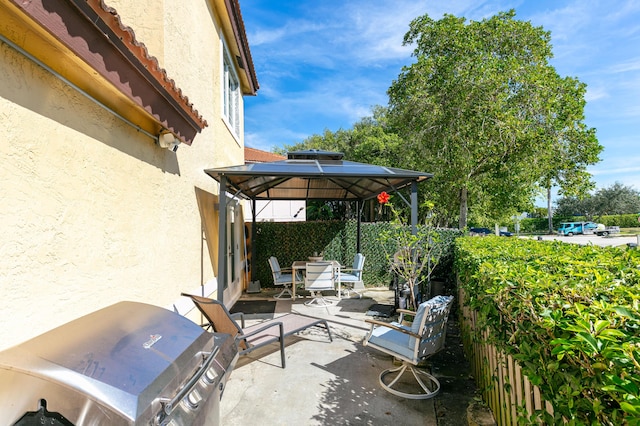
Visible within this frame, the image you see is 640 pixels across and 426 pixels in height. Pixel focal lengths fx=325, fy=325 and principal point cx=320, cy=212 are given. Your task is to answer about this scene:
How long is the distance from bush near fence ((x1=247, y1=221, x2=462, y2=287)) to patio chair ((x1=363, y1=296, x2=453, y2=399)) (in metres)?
6.78

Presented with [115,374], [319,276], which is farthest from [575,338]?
[319,276]

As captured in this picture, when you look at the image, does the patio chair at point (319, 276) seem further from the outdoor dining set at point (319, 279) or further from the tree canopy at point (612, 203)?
the tree canopy at point (612, 203)

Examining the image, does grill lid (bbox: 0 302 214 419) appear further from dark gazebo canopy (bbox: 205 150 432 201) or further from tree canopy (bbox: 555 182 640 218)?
tree canopy (bbox: 555 182 640 218)

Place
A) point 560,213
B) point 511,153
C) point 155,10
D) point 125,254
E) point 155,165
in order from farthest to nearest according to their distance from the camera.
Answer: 1. point 560,213
2. point 511,153
3. point 155,10
4. point 155,165
5. point 125,254

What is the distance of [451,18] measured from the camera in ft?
52.4

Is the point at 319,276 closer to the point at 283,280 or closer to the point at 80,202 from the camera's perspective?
the point at 283,280

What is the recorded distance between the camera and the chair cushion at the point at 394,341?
4102mm

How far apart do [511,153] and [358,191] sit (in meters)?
9.41

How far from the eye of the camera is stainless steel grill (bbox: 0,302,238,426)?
1.41 meters

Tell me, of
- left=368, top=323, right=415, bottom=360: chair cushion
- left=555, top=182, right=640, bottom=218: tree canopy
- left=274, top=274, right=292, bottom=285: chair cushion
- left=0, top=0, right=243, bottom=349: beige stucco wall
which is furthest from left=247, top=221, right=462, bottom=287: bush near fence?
left=555, top=182, right=640, bottom=218: tree canopy

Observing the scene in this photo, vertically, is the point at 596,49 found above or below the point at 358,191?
above

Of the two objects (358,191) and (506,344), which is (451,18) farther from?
(506,344)

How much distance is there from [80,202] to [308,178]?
556 cm

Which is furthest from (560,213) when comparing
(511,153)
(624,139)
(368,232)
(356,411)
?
(356,411)
